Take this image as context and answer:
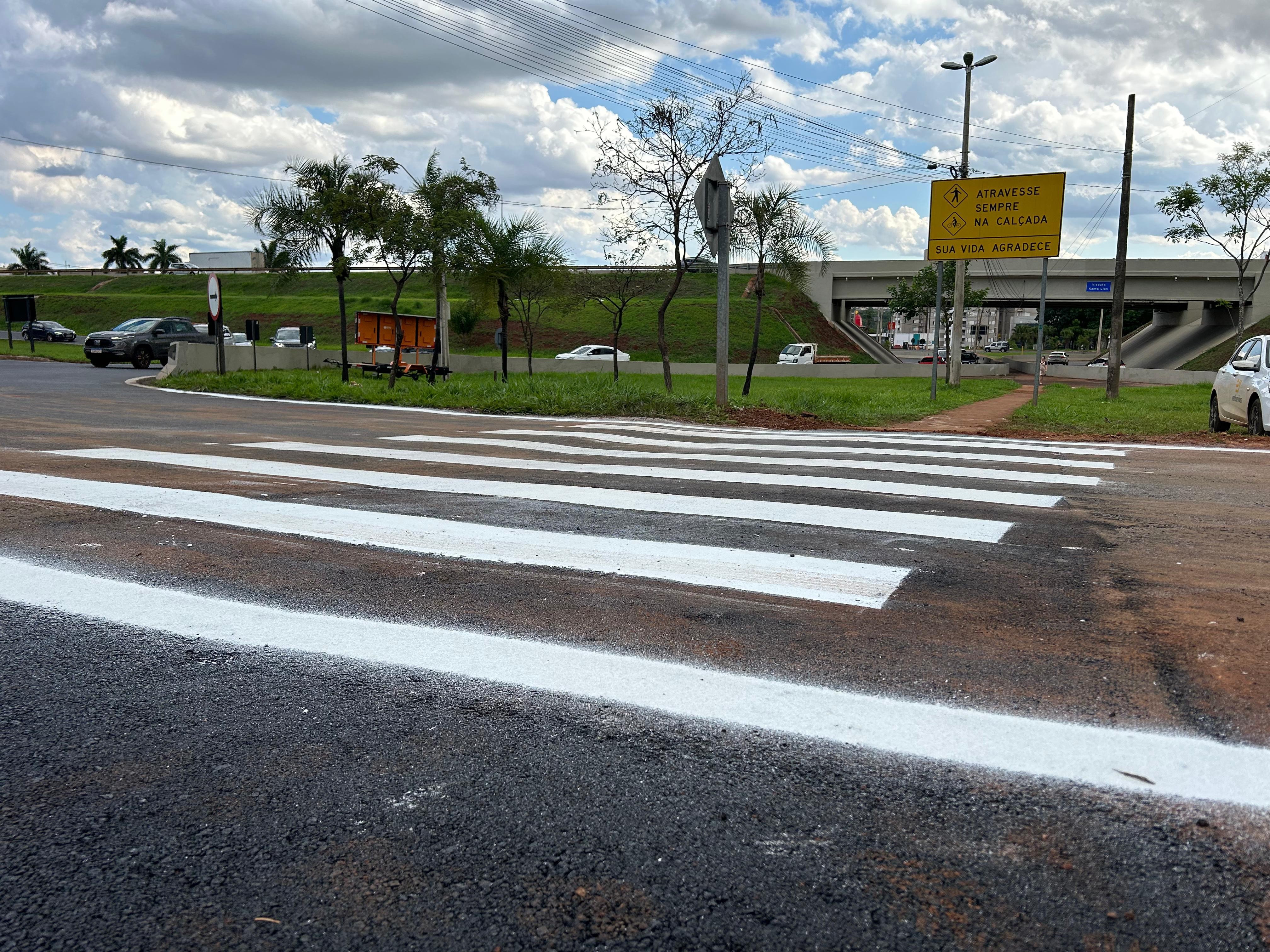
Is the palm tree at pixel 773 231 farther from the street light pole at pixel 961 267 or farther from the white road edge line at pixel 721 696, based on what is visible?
the white road edge line at pixel 721 696

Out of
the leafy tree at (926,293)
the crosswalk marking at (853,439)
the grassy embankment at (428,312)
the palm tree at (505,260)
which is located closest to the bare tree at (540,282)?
the palm tree at (505,260)

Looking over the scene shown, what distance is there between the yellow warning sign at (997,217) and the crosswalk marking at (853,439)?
35.3 ft

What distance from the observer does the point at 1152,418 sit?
49.3 feet

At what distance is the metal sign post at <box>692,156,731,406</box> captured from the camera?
46.9ft

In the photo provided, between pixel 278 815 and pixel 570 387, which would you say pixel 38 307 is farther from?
pixel 278 815

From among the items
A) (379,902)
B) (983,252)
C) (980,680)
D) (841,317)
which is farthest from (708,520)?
(841,317)

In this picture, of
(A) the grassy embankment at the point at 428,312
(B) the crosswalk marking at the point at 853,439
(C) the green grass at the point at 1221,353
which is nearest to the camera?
(B) the crosswalk marking at the point at 853,439

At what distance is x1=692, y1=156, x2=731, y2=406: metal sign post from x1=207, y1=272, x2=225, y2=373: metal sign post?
10093 millimetres

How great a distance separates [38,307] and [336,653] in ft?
266

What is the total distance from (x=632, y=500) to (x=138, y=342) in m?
29.6

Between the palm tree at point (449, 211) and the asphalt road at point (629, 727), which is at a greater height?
the palm tree at point (449, 211)

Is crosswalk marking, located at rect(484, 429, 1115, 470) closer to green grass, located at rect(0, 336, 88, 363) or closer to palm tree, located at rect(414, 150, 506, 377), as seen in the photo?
palm tree, located at rect(414, 150, 506, 377)

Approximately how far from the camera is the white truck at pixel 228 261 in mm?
86500

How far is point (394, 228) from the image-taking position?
2184cm
